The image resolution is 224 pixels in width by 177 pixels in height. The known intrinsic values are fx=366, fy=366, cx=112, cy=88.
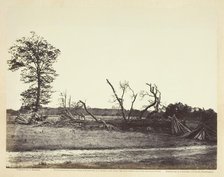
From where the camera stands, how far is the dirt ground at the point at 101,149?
142 cm

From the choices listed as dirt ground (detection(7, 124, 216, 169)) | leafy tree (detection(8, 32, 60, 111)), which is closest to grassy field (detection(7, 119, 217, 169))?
dirt ground (detection(7, 124, 216, 169))

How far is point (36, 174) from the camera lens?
56.6 inches

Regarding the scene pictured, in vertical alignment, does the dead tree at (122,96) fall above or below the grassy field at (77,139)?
above

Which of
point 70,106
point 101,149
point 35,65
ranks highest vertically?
point 35,65

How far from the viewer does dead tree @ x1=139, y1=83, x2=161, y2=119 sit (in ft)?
4.71

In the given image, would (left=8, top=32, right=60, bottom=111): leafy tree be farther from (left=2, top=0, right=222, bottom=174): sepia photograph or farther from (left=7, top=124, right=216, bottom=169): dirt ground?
(left=7, top=124, right=216, bottom=169): dirt ground

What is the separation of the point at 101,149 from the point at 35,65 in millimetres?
426

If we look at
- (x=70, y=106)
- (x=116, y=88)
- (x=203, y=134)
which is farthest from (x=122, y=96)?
(x=203, y=134)

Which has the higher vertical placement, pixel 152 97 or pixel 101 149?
pixel 152 97

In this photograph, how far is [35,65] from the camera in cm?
147

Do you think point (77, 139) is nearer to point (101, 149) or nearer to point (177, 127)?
point (101, 149)

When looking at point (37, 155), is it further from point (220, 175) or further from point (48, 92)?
point (220, 175)

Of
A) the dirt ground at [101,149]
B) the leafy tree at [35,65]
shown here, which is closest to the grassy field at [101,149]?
the dirt ground at [101,149]

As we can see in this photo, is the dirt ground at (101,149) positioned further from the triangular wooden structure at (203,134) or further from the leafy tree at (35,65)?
the leafy tree at (35,65)
